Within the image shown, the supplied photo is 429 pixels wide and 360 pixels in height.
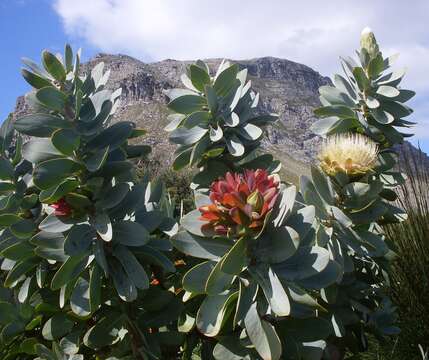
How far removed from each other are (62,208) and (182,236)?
0.44 m

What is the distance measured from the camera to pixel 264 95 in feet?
576

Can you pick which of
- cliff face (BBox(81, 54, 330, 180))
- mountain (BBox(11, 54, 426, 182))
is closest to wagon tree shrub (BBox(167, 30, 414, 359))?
mountain (BBox(11, 54, 426, 182))

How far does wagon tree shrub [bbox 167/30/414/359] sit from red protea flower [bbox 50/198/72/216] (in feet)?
1.28

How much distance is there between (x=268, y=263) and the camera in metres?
1.48

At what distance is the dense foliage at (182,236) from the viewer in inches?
58.0

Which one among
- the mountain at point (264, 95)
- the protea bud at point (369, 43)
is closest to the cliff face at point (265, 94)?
the mountain at point (264, 95)

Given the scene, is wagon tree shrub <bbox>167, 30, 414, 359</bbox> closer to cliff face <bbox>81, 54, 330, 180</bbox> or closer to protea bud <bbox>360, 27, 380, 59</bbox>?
protea bud <bbox>360, 27, 380, 59</bbox>

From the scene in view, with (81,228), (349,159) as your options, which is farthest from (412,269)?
(81,228)

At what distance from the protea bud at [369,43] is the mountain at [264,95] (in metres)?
85.5

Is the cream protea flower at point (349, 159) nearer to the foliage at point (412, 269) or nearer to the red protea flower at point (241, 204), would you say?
the red protea flower at point (241, 204)

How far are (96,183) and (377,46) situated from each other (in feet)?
5.43

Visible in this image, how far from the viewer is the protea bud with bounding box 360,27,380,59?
2.62 metres

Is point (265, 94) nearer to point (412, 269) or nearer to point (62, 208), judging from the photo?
point (412, 269)

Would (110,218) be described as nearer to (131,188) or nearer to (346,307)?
(131,188)
